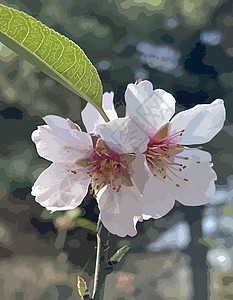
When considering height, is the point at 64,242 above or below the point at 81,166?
below

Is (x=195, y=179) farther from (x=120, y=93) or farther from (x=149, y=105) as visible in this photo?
(x=120, y=93)

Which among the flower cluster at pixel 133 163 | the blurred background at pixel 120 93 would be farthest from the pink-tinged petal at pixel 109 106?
the blurred background at pixel 120 93

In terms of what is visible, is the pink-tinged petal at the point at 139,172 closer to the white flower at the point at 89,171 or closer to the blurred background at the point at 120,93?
the white flower at the point at 89,171

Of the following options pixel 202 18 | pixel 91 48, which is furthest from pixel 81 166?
pixel 202 18

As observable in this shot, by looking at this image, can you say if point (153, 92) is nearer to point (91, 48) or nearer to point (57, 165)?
point (57, 165)

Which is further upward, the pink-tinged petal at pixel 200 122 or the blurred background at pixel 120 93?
the pink-tinged petal at pixel 200 122
